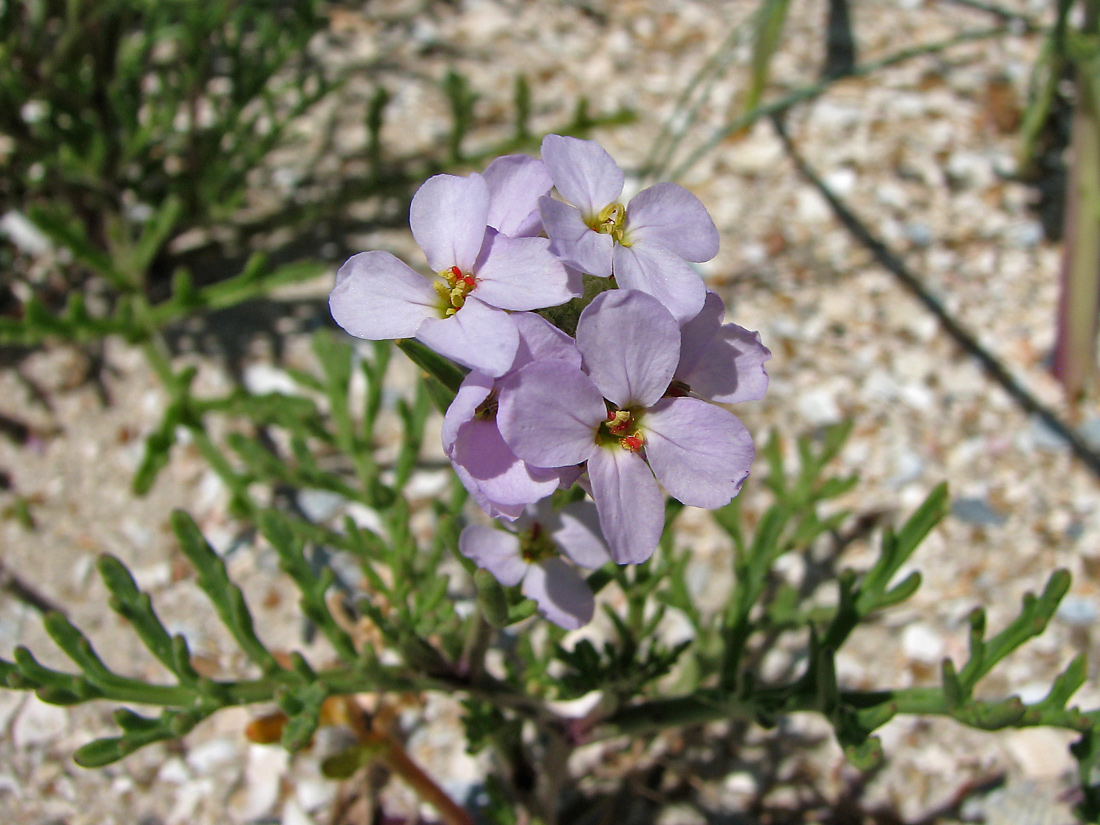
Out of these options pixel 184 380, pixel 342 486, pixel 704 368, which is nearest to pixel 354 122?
pixel 184 380

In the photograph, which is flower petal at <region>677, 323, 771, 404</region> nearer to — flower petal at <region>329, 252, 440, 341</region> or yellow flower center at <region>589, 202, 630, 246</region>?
yellow flower center at <region>589, 202, 630, 246</region>

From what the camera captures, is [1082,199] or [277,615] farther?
[1082,199]

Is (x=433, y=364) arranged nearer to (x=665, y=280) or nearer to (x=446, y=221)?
(x=446, y=221)

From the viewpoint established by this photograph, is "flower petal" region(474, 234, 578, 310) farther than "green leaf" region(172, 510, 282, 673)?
No

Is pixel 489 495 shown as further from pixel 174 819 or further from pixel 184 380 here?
pixel 184 380

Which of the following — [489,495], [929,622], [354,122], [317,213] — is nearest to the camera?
[489,495]

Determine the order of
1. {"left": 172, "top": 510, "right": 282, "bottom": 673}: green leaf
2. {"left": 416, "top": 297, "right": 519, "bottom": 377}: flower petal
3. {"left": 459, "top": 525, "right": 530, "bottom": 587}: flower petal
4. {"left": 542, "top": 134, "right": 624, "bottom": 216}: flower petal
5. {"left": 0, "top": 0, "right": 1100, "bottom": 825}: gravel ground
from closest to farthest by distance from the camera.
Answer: {"left": 416, "top": 297, "right": 519, "bottom": 377}: flower petal
{"left": 542, "top": 134, "right": 624, "bottom": 216}: flower petal
{"left": 459, "top": 525, "right": 530, "bottom": 587}: flower petal
{"left": 172, "top": 510, "right": 282, "bottom": 673}: green leaf
{"left": 0, "top": 0, "right": 1100, "bottom": 825}: gravel ground

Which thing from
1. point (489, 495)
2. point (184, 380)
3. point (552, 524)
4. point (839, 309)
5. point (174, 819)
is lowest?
point (174, 819)

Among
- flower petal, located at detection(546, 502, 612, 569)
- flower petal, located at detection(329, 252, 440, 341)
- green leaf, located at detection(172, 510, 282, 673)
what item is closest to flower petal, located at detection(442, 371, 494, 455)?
flower petal, located at detection(329, 252, 440, 341)
